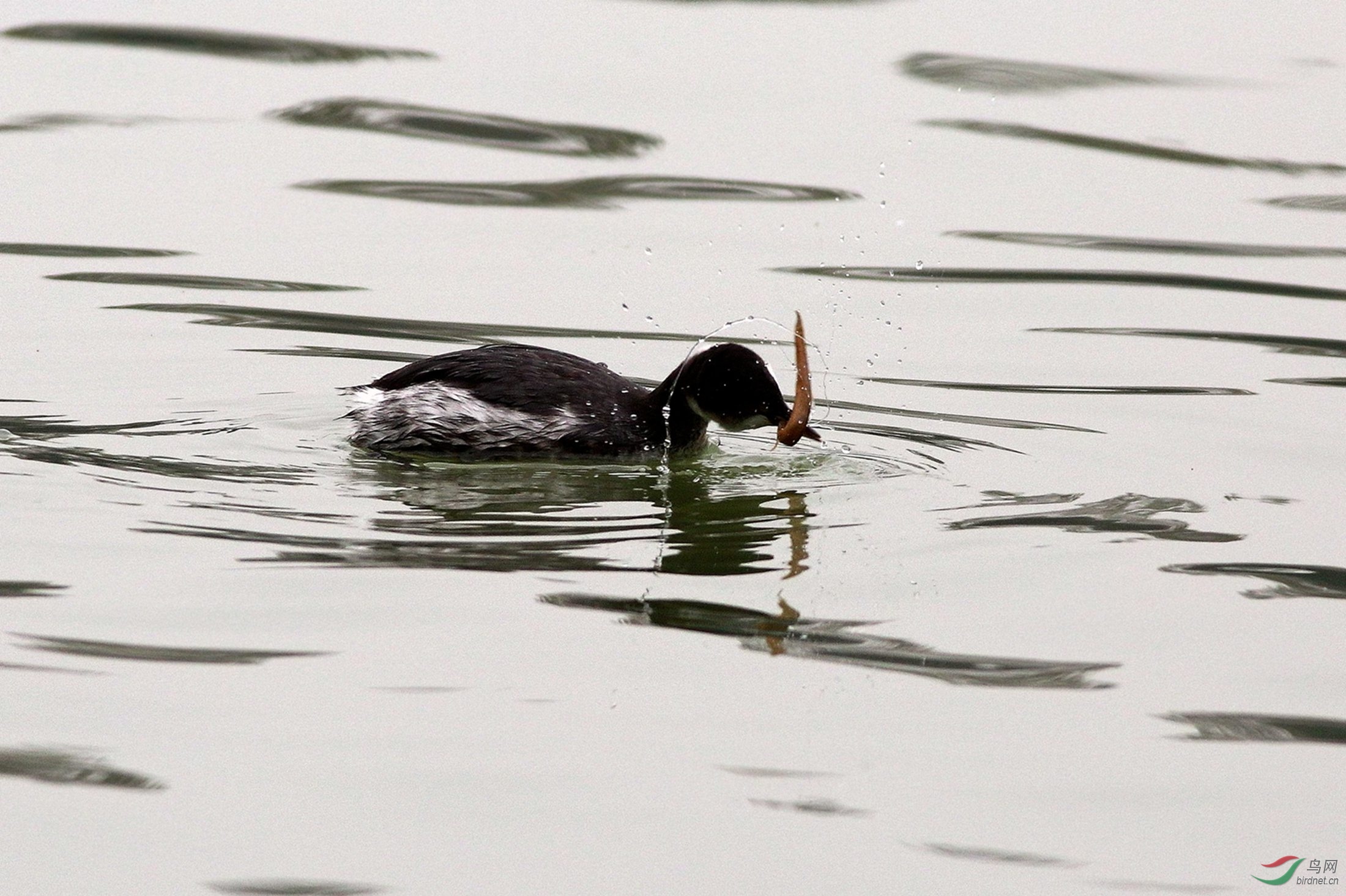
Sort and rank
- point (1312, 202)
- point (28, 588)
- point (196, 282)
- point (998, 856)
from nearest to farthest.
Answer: point (998, 856)
point (28, 588)
point (196, 282)
point (1312, 202)

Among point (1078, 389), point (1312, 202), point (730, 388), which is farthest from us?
point (1312, 202)

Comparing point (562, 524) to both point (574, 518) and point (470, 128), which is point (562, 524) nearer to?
point (574, 518)

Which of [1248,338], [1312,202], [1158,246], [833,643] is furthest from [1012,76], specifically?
[833,643]

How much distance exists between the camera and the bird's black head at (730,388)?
878 cm

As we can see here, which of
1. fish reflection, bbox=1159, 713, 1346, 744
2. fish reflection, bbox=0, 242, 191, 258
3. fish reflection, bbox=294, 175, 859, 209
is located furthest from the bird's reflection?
fish reflection, bbox=294, 175, 859, 209

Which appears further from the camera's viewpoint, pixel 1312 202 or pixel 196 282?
pixel 1312 202

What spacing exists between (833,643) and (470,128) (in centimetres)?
876

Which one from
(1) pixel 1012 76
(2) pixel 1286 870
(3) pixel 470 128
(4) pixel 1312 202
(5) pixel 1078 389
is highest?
(1) pixel 1012 76

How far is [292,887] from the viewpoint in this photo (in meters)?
4.70

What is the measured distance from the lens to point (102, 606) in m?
6.40

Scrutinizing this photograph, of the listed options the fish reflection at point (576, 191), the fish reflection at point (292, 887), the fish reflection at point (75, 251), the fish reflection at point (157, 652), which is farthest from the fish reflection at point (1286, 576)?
the fish reflection at point (75, 251)

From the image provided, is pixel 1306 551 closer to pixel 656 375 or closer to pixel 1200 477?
pixel 1200 477

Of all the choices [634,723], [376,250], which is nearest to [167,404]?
[376,250]

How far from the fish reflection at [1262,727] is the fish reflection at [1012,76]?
10.3 m
